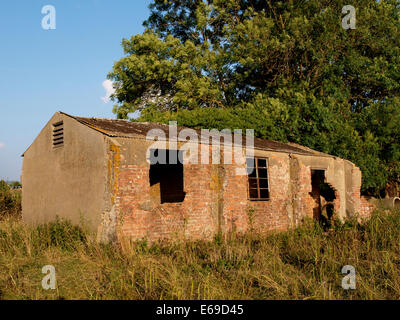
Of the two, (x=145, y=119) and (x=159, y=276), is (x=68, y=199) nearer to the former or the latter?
(x=159, y=276)

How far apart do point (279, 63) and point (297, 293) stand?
18104mm

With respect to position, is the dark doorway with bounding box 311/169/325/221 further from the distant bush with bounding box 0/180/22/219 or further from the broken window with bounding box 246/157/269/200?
the distant bush with bounding box 0/180/22/219

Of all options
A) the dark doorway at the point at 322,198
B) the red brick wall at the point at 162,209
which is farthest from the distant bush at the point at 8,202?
the dark doorway at the point at 322,198

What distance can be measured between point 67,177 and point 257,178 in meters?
5.91

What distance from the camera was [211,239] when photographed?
11.2m

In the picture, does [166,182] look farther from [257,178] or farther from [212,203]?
[257,178]

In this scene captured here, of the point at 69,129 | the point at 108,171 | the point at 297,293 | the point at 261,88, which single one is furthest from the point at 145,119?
the point at 297,293

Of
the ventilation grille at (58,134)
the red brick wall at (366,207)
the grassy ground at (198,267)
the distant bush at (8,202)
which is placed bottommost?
the grassy ground at (198,267)

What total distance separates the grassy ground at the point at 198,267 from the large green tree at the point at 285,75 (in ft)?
27.1

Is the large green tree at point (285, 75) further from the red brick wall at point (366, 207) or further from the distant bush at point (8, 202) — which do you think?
the distant bush at point (8, 202)

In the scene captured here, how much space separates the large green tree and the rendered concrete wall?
28.6ft

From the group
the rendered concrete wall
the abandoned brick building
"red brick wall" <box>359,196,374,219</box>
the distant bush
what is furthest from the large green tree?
the rendered concrete wall

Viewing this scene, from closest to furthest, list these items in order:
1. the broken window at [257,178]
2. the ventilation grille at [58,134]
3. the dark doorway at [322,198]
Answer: the ventilation grille at [58,134] → the broken window at [257,178] → the dark doorway at [322,198]

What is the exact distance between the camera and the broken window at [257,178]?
12.9m
